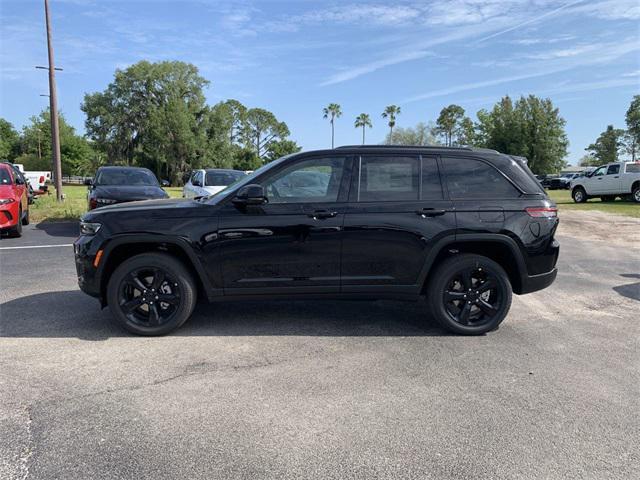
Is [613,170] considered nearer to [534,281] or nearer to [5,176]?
[534,281]

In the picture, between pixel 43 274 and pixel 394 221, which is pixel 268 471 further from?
pixel 43 274

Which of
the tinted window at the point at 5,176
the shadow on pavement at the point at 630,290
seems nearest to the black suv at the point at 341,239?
the shadow on pavement at the point at 630,290

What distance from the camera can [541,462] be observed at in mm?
2645

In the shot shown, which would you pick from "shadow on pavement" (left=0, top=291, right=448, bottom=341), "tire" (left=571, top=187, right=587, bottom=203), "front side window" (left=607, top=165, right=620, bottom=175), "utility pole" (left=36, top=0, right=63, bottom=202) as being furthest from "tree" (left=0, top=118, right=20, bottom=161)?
"shadow on pavement" (left=0, top=291, right=448, bottom=341)

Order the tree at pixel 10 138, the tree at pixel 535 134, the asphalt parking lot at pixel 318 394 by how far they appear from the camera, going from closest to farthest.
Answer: the asphalt parking lot at pixel 318 394, the tree at pixel 535 134, the tree at pixel 10 138

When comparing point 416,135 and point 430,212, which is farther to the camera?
point 416,135

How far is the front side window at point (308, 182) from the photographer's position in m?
4.58

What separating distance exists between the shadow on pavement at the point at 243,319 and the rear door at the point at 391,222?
532mm

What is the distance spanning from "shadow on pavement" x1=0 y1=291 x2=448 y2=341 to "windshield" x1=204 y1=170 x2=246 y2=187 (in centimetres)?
692

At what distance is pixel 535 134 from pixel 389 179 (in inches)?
2123

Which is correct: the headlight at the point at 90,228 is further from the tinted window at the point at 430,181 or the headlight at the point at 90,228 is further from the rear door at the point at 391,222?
the tinted window at the point at 430,181

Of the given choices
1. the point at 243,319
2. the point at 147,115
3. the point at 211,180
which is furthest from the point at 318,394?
the point at 147,115

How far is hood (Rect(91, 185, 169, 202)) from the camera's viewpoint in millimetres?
10234

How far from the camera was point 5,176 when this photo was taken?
34.5 feet
